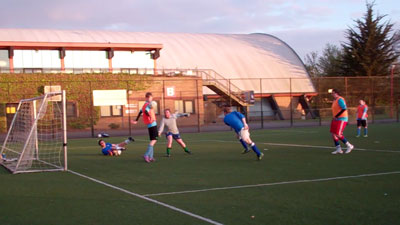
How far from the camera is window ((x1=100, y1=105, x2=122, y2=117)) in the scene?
125 feet

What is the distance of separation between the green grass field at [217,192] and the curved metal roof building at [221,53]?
114ft

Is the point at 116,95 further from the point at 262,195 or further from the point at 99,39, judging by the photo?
the point at 262,195

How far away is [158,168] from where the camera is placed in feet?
40.3

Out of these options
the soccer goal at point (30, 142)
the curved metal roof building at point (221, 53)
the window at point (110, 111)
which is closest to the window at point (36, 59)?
the curved metal roof building at point (221, 53)

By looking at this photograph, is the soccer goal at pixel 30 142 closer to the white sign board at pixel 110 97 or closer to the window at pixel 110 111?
the white sign board at pixel 110 97

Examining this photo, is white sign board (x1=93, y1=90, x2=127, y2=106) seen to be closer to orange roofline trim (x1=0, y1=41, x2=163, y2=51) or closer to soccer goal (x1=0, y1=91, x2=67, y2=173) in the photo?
soccer goal (x1=0, y1=91, x2=67, y2=173)

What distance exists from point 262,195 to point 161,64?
141 feet

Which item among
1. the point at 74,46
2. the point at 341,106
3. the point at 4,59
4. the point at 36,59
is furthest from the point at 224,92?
the point at 341,106

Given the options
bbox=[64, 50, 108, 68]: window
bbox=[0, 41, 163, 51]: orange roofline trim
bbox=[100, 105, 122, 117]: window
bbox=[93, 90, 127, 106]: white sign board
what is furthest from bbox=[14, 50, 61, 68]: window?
bbox=[93, 90, 127, 106]: white sign board

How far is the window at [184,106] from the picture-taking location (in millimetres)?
41250

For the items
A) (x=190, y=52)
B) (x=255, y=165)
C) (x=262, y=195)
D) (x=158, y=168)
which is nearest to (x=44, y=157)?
(x=158, y=168)

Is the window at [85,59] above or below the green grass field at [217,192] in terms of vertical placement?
above

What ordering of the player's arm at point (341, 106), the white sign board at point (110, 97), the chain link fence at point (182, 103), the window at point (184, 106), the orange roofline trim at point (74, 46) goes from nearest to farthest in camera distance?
the player's arm at point (341, 106) → the white sign board at point (110, 97) → the chain link fence at point (182, 103) → the window at point (184, 106) → the orange roofline trim at point (74, 46)

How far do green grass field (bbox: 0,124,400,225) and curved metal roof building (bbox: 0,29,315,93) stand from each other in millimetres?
34729
